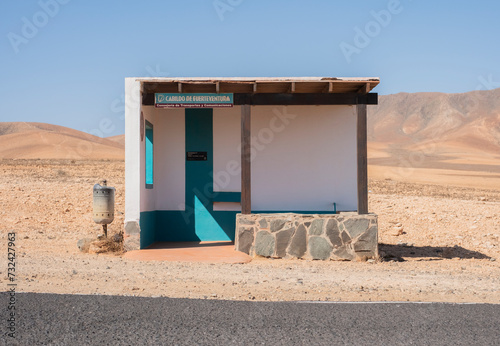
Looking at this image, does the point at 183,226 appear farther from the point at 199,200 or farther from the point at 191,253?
the point at 191,253

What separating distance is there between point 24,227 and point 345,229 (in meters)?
9.18

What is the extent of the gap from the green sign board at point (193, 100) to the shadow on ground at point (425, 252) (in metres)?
A: 4.72

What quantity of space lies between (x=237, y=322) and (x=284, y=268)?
439cm

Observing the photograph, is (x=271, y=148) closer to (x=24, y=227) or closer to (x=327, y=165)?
(x=327, y=165)

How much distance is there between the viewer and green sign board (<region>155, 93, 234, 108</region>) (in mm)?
11430

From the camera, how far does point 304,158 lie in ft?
42.2

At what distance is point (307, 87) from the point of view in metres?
11.4

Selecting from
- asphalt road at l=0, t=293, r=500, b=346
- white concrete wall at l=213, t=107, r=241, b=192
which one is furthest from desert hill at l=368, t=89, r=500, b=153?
asphalt road at l=0, t=293, r=500, b=346

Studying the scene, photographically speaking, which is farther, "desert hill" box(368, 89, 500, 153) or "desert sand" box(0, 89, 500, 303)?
"desert hill" box(368, 89, 500, 153)

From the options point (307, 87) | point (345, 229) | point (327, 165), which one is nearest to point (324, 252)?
point (345, 229)

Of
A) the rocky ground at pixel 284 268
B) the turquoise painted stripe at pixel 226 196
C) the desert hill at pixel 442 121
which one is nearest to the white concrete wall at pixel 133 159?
the rocky ground at pixel 284 268

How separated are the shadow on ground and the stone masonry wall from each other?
89 centimetres

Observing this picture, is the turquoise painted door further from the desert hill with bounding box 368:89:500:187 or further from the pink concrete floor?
the desert hill with bounding box 368:89:500:187

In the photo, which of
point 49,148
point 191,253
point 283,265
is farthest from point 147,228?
point 49,148
